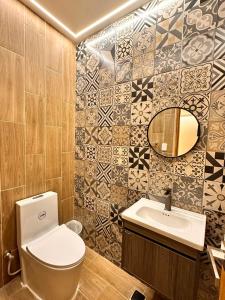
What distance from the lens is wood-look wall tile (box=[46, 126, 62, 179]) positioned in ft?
5.70

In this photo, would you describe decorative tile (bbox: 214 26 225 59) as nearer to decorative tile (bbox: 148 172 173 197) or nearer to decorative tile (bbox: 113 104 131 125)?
decorative tile (bbox: 113 104 131 125)

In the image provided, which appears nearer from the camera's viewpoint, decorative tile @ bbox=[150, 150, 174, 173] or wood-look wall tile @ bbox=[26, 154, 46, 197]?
decorative tile @ bbox=[150, 150, 174, 173]

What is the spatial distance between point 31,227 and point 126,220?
888 millimetres

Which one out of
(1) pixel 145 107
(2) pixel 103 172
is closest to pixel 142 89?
(1) pixel 145 107

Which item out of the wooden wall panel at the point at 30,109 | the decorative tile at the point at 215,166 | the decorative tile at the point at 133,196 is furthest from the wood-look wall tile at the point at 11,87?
the decorative tile at the point at 215,166

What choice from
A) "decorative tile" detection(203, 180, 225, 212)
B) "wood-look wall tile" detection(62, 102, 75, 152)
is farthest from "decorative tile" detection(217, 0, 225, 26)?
"wood-look wall tile" detection(62, 102, 75, 152)

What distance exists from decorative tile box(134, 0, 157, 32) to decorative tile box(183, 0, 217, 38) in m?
0.29

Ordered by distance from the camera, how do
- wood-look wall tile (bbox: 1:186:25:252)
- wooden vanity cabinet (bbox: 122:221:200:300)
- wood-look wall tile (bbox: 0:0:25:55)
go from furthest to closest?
wood-look wall tile (bbox: 1:186:25:252), wood-look wall tile (bbox: 0:0:25:55), wooden vanity cabinet (bbox: 122:221:200:300)

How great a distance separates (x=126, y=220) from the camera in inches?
47.1

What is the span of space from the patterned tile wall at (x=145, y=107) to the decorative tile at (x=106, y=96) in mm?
10

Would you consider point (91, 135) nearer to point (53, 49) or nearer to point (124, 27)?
point (53, 49)

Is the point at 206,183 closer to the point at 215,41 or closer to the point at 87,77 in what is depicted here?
the point at 215,41

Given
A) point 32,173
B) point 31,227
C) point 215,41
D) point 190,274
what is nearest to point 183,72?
point 215,41

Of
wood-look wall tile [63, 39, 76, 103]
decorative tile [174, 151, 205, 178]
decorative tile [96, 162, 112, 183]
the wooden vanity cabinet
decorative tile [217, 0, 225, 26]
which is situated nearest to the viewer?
the wooden vanity cabinet
